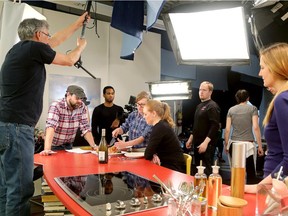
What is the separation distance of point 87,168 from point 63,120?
1.02 meters

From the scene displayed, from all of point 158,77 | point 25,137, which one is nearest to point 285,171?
point 25,137

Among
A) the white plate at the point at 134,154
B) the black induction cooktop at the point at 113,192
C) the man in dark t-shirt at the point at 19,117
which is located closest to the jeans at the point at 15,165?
the man in dark t-shirt at the point at 19,117

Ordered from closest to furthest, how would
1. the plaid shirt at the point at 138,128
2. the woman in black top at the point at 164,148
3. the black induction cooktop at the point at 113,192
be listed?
the black induction cooktop at the point at 113,192 → the woman in black top at the point at 164,148 → the plaid shirt at the point at 138,128

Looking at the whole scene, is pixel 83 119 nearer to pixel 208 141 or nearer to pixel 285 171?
pixel 208 141

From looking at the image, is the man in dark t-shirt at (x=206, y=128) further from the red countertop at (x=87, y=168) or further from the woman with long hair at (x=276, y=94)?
the woman with long hair at (x=276, y=94)

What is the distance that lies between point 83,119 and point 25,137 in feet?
4.32

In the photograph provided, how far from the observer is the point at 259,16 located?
2.63m

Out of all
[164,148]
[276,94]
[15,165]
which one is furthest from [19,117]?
[276,94]

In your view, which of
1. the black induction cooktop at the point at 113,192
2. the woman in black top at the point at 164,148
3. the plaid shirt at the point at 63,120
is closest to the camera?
the black induction cooktop at the point at 113,192

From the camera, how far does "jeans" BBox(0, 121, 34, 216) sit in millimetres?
1935

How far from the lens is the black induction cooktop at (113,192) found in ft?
4.30

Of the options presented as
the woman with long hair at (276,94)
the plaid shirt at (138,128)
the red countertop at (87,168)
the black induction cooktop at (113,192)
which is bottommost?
the red countertop at (87,168)

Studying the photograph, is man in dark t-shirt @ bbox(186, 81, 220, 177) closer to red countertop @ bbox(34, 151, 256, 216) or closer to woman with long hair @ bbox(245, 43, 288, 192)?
red countertop @ bbox(34, 151, 256, 216)

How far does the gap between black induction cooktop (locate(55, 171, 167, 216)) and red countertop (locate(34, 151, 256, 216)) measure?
0.15 feet
